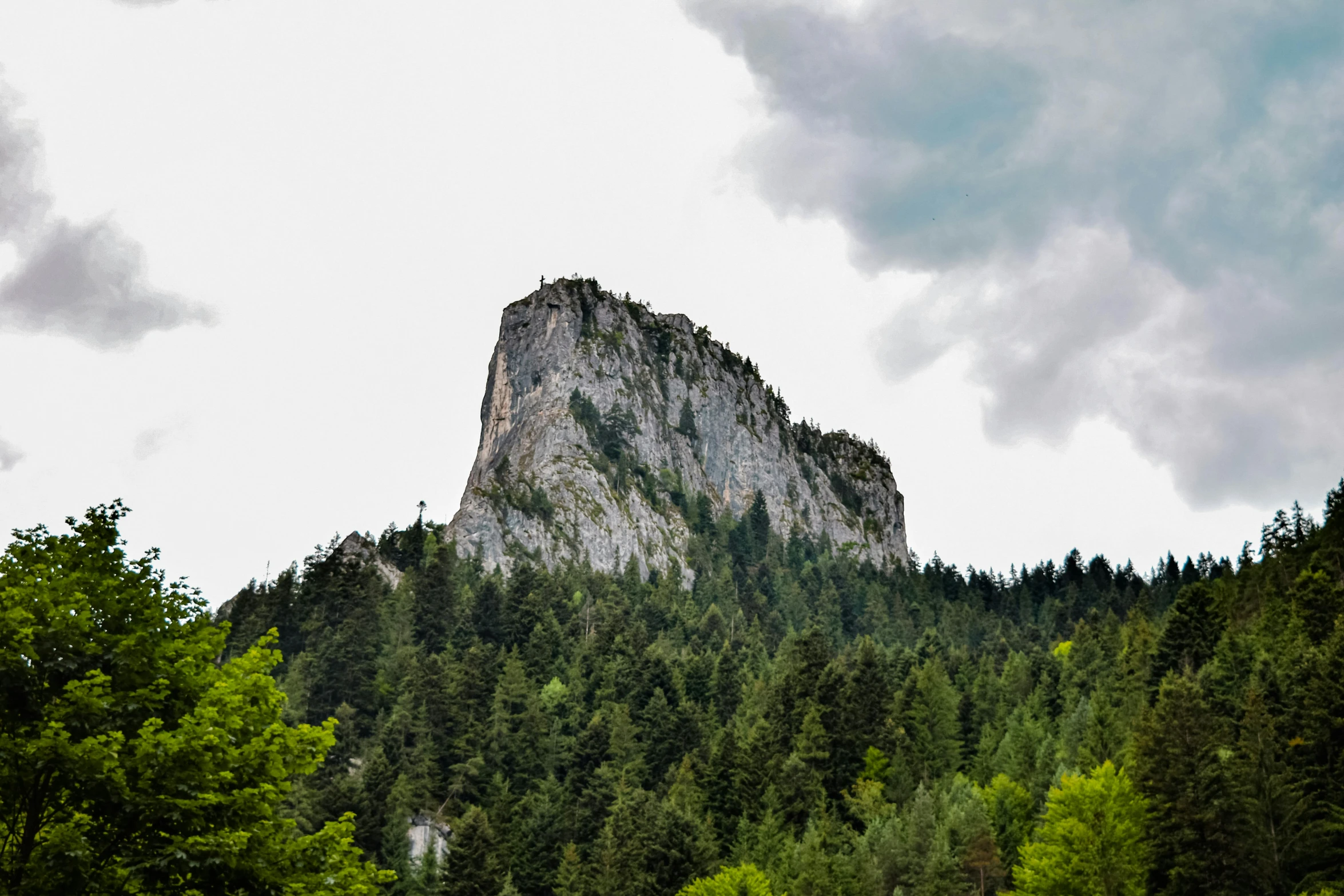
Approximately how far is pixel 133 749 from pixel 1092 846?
39383 millimetres

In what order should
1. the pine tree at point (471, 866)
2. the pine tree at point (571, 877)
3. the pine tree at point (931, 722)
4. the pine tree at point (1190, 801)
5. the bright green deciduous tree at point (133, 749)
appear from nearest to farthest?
1. the bright green deciduous tree at point (133, 749)
2. the pine tree at point (1190, 801)
3. the pine tree at point (471, 866)
4. the pine tree at point (571, 877)
5. the pine tree at point (931, 722)

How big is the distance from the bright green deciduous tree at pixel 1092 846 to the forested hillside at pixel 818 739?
13 cm

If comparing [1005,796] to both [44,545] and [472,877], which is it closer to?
[472,877]

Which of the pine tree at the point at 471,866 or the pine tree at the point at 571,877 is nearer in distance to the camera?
the pine tree at the point at 471,866

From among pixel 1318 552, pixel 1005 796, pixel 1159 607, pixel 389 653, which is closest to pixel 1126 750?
pixel 1005 796

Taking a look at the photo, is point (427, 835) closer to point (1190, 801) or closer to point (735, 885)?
point (735, 885)

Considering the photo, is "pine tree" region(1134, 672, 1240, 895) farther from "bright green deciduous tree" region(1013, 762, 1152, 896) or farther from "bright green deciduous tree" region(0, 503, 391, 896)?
"bright green deciduous tree" region(0, 503, 391, 896)

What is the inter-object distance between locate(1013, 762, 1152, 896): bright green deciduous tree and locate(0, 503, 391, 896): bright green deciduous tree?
3454 cm

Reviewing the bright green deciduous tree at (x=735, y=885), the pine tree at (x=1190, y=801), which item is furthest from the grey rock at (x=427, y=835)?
the pine tree at (x=1190, y=801)

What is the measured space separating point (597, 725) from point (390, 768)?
18274mm

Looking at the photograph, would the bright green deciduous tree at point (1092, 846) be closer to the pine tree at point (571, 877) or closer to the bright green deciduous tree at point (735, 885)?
the bright green deciduous tree at point (735, 885)

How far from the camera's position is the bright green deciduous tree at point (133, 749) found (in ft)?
55.7

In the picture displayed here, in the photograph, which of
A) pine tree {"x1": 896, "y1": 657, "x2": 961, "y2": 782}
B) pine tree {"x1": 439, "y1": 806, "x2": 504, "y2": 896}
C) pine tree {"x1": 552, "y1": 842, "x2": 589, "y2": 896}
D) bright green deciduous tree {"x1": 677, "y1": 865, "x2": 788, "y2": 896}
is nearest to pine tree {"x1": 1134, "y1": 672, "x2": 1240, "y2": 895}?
bright green deciduous tree {"x1": 677, "y1": 865, "x2": 788, "y2": 896}

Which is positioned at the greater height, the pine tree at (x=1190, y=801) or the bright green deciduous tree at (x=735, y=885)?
the pine tree at (x=1190, y=801)
